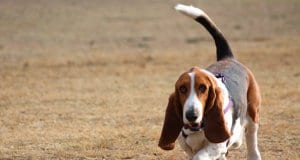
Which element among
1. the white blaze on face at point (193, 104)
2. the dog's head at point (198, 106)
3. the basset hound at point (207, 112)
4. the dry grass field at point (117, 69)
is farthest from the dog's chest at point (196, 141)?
the dry grass field at point (117, 69)

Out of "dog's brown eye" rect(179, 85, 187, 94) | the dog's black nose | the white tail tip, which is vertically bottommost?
the dog's black nose

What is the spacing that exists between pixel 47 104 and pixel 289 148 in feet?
14.2

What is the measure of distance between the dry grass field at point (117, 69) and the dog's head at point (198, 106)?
231cm

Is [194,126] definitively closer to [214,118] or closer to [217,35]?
[214,118]

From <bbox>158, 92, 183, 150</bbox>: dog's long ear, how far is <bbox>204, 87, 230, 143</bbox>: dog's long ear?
0.24 metres

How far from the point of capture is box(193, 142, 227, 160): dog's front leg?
21.5 feet

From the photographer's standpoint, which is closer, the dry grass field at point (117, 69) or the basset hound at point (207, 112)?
the basset hound at point (207, 112)

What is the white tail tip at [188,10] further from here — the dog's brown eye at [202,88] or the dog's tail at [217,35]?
the dog's brown eye at [202,88]

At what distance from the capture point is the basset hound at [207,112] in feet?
20.7

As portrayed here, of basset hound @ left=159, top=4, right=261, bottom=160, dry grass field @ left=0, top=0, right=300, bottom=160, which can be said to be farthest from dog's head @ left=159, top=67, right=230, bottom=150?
dry grass field @ left=0, top=0, right=300, bottom=160

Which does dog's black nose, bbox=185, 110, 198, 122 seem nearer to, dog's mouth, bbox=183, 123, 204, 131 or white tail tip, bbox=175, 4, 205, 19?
dog's mouth, bbox=183, 123, 204, 131

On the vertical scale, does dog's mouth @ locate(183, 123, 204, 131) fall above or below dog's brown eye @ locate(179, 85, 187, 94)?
below

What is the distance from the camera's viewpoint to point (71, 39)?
2247 centimetres

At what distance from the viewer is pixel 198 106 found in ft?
20.3
